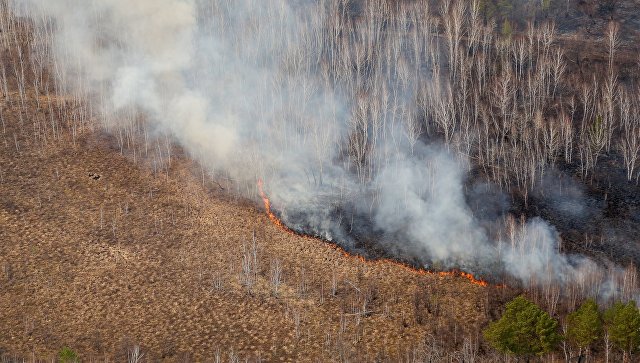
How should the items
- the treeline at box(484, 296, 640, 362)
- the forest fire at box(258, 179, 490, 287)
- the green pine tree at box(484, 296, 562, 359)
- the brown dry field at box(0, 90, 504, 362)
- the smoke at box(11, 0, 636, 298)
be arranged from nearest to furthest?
1. the treeline at box(484, 296, 640, 362)
2. the green pine tree at box(484, 296, 562, 359)
3. the brown dry field at box(0, 90, 504, 362)
4. the forest fire at box(258, 179, 490, 287)
5. the smoke at box(11, 0, 636, 298)

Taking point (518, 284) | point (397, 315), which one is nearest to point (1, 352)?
point (397, 315)

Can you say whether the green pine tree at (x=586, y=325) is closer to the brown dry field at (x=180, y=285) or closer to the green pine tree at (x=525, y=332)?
the green pine tree at (x=525, y=332)

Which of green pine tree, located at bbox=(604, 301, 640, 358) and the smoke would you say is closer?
green pine tree, located at bbox=(604, 301, 640, 358)

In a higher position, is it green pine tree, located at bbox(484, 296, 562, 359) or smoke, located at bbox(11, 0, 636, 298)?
smoke, located at bbox(11, 0, 636, 298)

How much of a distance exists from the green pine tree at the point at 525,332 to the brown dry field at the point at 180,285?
3.30 metres

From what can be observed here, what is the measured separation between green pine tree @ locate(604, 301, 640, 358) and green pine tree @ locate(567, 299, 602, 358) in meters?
0.79

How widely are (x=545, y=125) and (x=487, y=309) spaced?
963 inches

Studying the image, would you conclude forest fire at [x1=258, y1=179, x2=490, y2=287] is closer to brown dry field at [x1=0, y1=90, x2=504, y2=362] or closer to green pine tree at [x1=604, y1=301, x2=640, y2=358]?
brown dry field at [x1=0, y1=90, x2=504, y2=362]

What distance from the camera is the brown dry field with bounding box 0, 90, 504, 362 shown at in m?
41.1

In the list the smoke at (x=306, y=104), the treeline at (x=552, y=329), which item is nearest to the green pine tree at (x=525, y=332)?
the treeline at (x=552, y=329)

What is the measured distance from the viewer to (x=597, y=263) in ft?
153

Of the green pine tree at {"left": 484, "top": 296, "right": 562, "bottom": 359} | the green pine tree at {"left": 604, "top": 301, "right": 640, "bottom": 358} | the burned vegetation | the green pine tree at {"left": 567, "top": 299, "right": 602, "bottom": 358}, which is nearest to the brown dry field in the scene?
the burned vegetation

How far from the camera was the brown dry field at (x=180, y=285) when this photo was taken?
4106cm

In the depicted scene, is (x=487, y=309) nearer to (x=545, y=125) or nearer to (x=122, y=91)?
(x=545, y=125)
